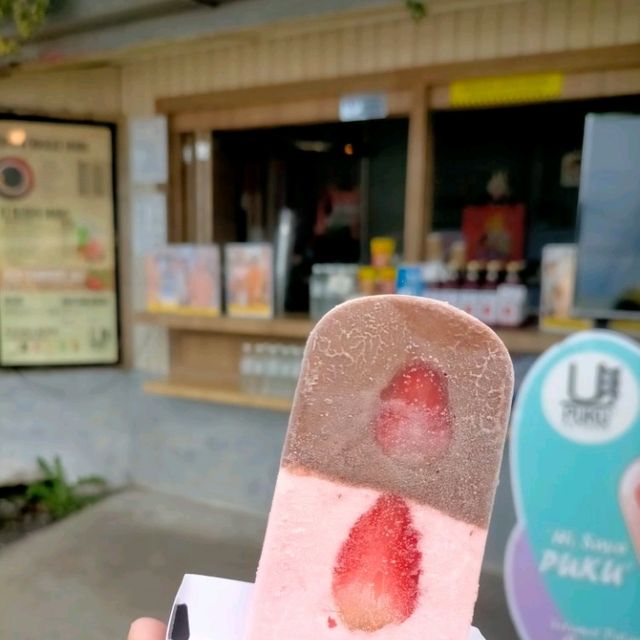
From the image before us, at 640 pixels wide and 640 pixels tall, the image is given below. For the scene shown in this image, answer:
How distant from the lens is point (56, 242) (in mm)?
2930

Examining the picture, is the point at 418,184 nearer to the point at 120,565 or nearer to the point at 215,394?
the point at 215,394

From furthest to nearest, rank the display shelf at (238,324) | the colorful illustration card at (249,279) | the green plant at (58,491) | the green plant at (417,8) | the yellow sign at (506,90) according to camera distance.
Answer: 1. the green plant at (58,491)
2. the colorful illustration card at (249,279)
3. the display shelf at (238,324)
4. the yellow sign at (506,90)
5. the green plant at (417,8)

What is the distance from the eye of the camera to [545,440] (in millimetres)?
1467

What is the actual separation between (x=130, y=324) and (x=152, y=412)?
471mm

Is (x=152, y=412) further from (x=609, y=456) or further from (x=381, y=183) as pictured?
(x=609, y=456)

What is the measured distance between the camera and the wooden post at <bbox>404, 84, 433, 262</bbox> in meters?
2.30

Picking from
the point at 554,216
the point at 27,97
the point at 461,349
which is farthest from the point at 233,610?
the point at 27,97

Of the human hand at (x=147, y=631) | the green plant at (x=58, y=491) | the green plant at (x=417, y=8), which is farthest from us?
the green plant at (x=58, y=491)

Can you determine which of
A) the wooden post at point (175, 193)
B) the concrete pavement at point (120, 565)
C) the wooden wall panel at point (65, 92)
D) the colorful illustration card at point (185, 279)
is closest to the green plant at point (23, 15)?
the wooden wall panel at point (65, 92)

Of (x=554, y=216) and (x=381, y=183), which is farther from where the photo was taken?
(x=381, y=183)

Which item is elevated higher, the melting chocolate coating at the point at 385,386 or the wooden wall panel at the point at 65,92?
the wooden wall panel at the point at 65,92

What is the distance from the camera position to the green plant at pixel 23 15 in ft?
7.71

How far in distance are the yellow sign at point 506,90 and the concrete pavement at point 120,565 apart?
5.96ft

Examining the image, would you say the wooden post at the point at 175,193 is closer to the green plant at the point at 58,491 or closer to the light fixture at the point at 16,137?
the light fixture at the point at 16,137
